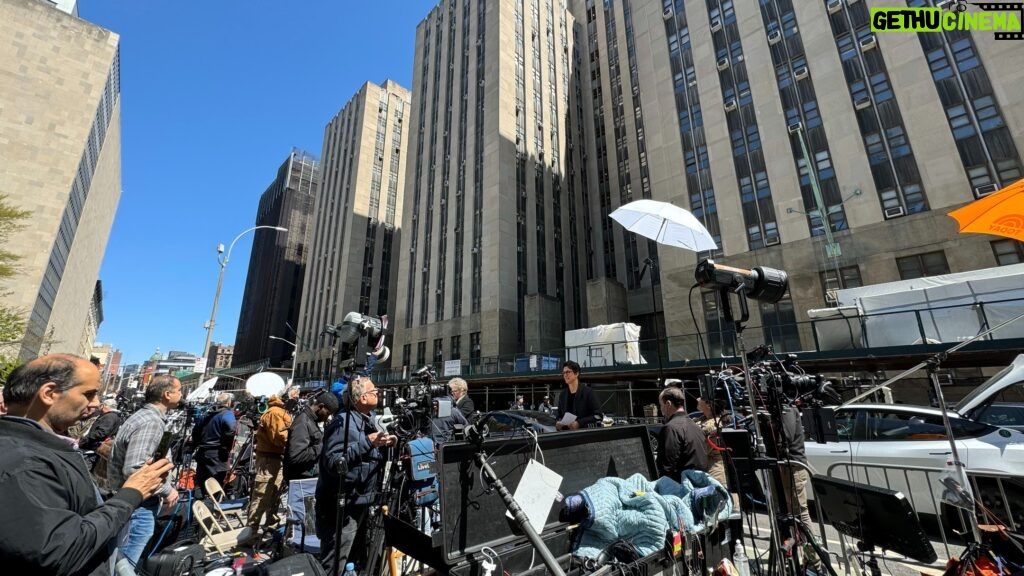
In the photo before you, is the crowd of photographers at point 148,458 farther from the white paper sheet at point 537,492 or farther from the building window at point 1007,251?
the building window at point 1007,251

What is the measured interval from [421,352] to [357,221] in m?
26.3

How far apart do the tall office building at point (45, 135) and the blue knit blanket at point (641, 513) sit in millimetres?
31505

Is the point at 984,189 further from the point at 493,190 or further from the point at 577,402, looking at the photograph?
the point at 493,190

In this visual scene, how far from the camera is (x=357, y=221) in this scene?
58844 mm

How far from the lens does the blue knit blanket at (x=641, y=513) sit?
257cm

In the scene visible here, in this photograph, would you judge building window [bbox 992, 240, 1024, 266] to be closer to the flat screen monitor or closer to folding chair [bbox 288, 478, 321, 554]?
the flat screen monitor

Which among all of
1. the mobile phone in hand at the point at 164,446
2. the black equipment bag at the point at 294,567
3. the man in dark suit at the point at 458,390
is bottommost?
the black equipment bag at the point at 294,567

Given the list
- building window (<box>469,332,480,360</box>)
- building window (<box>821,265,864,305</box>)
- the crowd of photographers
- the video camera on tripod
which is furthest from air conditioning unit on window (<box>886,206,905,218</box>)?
building window (<box>469,332,480,360</box>)

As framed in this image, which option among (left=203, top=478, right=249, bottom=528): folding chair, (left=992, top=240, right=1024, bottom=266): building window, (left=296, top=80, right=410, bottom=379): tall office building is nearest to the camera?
(left=203, top=478, right=249, bottom=528): folding chair

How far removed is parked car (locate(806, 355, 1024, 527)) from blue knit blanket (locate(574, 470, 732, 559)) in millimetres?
3209

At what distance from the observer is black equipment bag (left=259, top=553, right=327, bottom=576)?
2.93 meters

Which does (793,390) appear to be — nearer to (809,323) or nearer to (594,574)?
(594,574)

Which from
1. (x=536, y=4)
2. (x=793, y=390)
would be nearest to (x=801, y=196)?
(x=793, y=390)

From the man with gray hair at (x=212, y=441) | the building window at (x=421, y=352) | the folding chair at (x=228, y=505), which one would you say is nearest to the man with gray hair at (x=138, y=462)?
the folding chair at (x=228, y=505)
